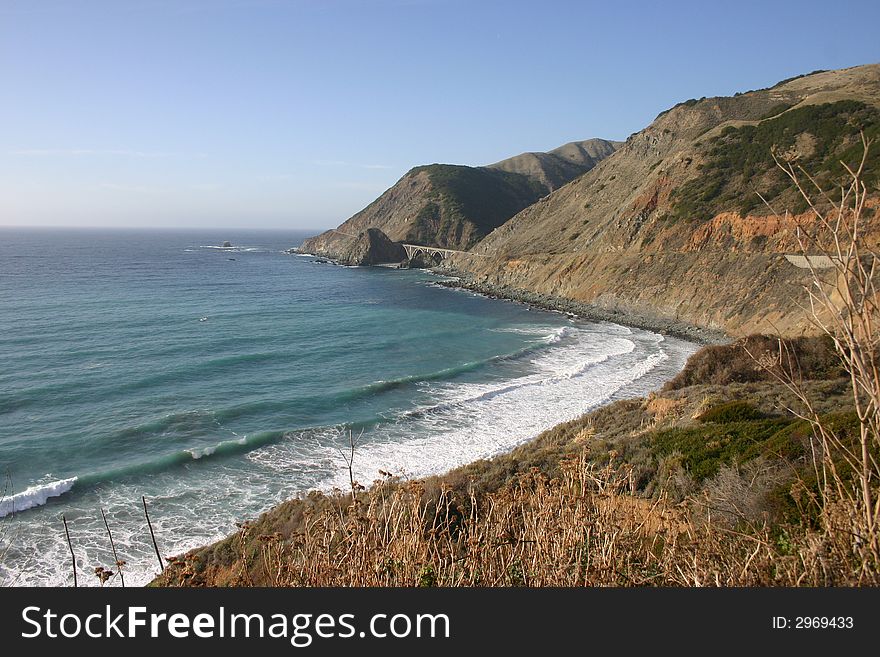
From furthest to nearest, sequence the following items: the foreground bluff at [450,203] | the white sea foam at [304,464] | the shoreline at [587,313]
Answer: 1. the foreground bluff at [450,203]
2. the shoreline at [587,313]
3. the white sea foam at [304,464]

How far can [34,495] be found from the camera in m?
16.6

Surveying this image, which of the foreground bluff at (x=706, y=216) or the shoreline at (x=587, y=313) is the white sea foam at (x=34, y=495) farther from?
the foreground bluff at (x=706, y=216)

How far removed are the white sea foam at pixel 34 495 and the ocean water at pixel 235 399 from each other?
0.17ft

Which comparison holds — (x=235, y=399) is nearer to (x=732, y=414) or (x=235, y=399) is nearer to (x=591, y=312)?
(x=732, y=414)

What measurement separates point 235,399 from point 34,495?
31.9ft

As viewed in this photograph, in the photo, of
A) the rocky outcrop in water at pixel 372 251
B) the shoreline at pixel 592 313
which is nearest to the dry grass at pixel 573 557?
the shoreline at pixel 592 313

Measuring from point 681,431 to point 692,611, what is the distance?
36.6 feet

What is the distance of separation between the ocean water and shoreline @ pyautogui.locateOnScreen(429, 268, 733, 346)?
6.33 ft

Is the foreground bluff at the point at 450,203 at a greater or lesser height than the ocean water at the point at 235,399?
greater

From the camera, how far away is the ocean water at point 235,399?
16.0m

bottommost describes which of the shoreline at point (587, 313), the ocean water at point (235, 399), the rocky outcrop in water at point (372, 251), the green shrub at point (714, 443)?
the ocean water at point (235, 399)

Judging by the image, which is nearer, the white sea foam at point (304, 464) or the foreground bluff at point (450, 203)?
the white sea foam at point (304, 464)

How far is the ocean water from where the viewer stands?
52.4 feet

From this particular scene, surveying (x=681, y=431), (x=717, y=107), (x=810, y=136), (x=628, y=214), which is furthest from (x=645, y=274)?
(x=681, y=431)
